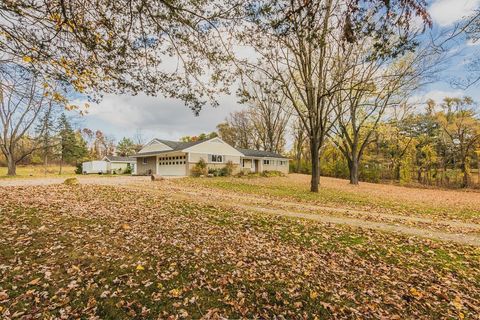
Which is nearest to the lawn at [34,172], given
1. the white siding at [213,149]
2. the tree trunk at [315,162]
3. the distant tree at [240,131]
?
the white siding at [213,149]

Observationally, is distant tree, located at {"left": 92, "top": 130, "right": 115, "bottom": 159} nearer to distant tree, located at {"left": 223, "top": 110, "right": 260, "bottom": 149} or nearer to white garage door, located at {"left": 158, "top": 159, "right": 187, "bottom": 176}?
distant tree, located at {"left": 223, "top": 110, "right": 260, "bottom": 149}

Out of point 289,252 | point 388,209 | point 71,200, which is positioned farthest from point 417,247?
point 71,200

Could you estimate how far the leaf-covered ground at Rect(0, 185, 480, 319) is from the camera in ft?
11.2

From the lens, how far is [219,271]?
430 cm

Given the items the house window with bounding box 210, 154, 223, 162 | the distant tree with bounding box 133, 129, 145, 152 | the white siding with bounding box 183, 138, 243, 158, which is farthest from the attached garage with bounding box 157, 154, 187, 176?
the distant tree with bounding box 133, 129, 145, 152

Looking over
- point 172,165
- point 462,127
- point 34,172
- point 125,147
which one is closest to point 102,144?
point 125,147

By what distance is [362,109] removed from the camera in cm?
2355

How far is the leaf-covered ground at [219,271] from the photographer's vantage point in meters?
3.41

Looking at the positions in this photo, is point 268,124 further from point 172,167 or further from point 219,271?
point 219,271

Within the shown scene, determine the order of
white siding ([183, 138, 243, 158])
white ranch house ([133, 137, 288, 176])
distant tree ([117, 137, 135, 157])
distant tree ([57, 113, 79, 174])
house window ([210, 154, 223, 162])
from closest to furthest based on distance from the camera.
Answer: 1. white ranch house ([133, 137, 288, 176])
2. white siding ([183, 138, 243, 158])
3. house window ([210, 154, 223, 162])
4. distant tree ([57, 113, 79, 174])
5. distant tree ([117, 137, 135, 157])

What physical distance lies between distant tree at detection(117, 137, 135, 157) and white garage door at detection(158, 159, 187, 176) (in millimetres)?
31760

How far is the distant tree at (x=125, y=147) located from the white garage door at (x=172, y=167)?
31.8 meters

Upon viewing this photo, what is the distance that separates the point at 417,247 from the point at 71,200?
10542 millimetres

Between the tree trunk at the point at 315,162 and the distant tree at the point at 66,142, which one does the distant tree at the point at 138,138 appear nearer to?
the distant tree at the point at 66,142
